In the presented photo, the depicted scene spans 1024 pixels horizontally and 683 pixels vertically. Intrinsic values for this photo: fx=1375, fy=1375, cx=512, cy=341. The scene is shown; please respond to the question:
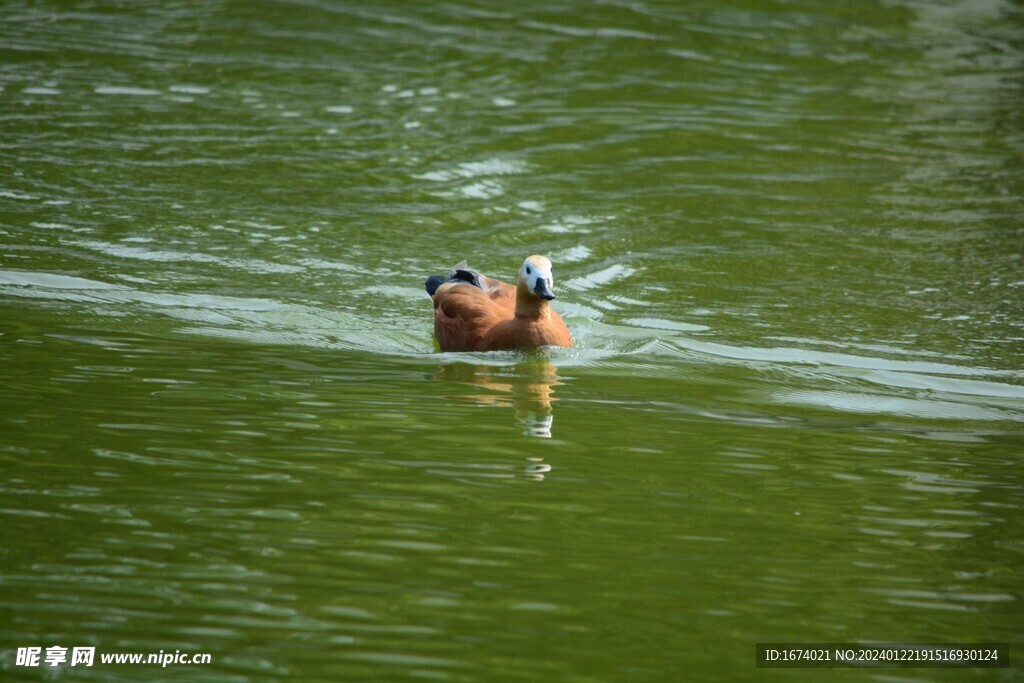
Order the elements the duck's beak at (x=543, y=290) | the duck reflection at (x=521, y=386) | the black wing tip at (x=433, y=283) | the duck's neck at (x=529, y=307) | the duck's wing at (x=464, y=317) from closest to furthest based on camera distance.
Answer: the duck reflection at (x=521, y=386) → the duck's beak at (x=543, y=290) → the duck's neck at (x=529, y=307) → the duck's wing at (x=464, y=317) → the black wing tip at (x=433, y=283)

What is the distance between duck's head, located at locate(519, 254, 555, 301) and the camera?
354 inches

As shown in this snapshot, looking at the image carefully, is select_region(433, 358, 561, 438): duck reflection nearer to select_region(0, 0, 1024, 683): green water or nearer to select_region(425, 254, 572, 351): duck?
select_region(0, 0, 1024, 683): green water

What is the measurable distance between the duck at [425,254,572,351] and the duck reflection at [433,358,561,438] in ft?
0.77

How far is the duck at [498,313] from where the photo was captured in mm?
9195

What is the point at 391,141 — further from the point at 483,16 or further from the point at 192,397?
the point at 192,397

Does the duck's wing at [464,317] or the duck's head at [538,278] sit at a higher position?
the duck's head at [538,278]

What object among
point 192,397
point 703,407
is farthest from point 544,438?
point 192,397

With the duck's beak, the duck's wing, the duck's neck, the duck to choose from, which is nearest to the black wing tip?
the duck

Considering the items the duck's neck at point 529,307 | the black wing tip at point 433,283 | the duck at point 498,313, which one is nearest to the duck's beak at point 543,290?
the duck at point 498,313

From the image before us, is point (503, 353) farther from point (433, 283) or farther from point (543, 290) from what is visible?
point (433, 283)

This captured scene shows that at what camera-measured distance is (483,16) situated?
71.6 ft

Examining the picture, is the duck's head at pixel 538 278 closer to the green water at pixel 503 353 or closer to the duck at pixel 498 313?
the duck at pixel 498 313

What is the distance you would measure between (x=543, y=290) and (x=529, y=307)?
450 millimetres

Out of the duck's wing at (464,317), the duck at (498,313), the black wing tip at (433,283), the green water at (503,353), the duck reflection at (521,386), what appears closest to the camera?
the green water at (503,353)
